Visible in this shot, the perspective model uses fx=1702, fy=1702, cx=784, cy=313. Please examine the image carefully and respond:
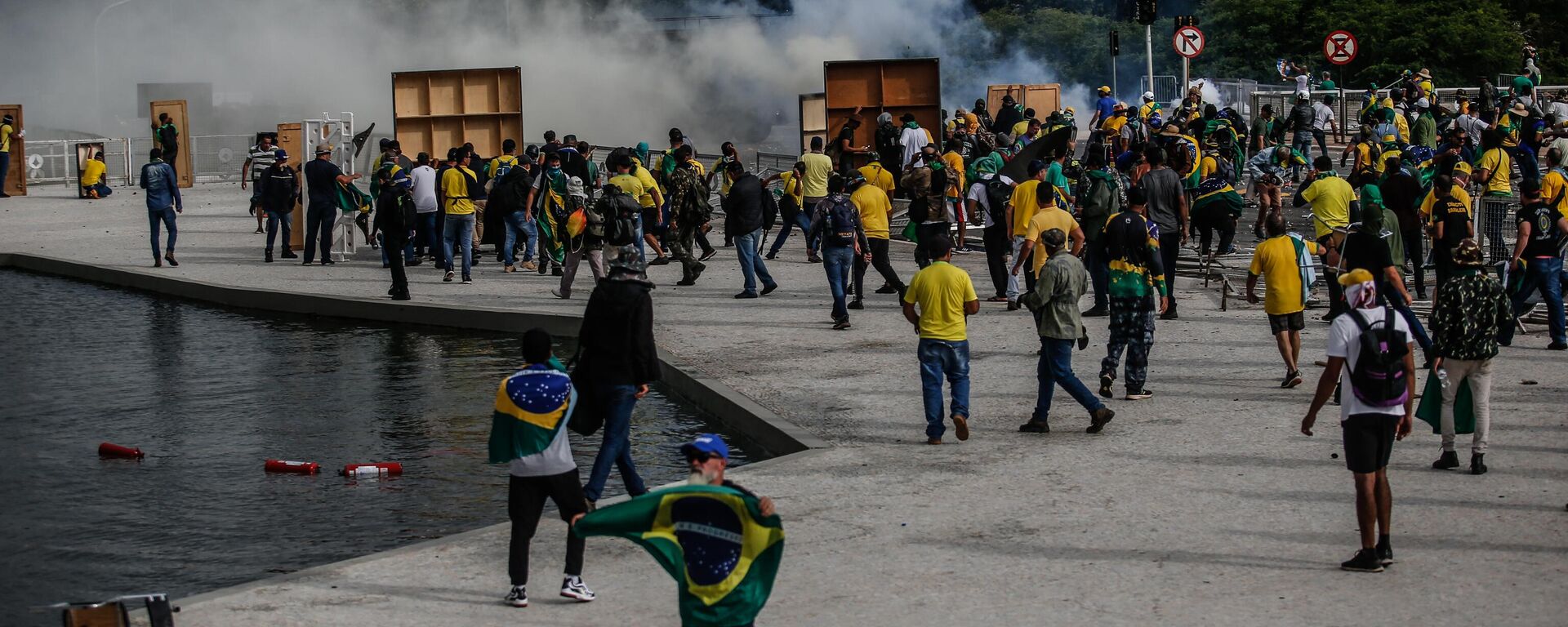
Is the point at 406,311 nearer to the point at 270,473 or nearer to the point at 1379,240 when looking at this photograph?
the point at 270,473

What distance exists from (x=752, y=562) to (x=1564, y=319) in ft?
33.6

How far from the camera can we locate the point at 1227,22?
47062mm

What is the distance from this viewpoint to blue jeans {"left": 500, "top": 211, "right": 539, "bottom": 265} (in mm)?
20766

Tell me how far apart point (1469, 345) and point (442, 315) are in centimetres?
1086

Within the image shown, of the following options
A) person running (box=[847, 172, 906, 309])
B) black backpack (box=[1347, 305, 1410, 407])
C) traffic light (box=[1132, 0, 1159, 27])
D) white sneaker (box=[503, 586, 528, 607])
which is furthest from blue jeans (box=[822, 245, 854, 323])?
traffic light (box=[1132, 0, 1159, 27])

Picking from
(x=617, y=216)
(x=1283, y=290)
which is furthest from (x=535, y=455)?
(x=617, y=216)

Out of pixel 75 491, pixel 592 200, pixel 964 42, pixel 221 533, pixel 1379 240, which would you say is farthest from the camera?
pixel 964 42

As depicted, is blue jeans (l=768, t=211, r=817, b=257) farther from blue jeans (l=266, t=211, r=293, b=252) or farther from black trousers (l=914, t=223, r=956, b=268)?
blue jeans (l=266, t=211, r=293, b=252)

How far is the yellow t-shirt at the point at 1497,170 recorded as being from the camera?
18203 millimetres

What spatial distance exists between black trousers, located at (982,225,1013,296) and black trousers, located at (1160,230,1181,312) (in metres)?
1.53

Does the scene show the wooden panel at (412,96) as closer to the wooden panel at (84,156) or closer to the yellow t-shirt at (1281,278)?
the wooden panel at (84,156)

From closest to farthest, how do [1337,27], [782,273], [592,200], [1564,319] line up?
[1564,319]
[592,200]
[782,273]
[1337,27]

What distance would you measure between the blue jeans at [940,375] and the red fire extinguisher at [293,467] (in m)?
3.90

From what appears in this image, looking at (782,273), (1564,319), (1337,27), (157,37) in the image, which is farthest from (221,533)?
(157,37)
